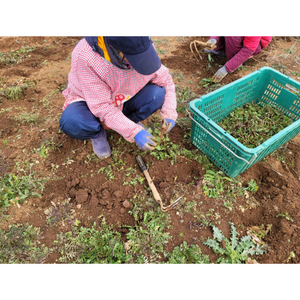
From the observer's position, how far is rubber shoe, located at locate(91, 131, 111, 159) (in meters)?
1.89

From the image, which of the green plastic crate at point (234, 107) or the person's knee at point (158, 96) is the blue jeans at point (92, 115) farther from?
the green plastic crate at point (234, 107)

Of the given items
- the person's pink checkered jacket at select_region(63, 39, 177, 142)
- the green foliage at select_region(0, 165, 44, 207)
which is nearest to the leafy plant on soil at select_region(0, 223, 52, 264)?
the green foliage at select_region(0, 165, 44, 207)

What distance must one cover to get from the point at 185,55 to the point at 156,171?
194cm

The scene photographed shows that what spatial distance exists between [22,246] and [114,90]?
1.27 meters

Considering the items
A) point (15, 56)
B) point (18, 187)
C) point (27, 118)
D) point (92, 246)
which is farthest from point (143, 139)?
point (15, 56)

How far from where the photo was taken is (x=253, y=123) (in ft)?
7.19

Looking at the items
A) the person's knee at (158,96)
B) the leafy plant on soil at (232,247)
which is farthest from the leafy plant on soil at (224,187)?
the person's knee at (158,96)

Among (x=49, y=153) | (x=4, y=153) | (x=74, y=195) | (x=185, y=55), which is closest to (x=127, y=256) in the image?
(x=74, y=195)

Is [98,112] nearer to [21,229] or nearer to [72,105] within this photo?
[72,105]

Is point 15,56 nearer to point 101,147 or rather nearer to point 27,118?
point 27,118

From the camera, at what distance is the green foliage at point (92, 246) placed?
59.4 inches

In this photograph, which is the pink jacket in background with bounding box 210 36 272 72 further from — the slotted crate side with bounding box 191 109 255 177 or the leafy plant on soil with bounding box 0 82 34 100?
the leafy plant on soil with bounding box 0 82 34 100

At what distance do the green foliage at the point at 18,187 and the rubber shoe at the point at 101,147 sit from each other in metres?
0.51

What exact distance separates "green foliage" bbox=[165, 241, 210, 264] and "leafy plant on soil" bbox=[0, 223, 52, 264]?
2.76 ft
